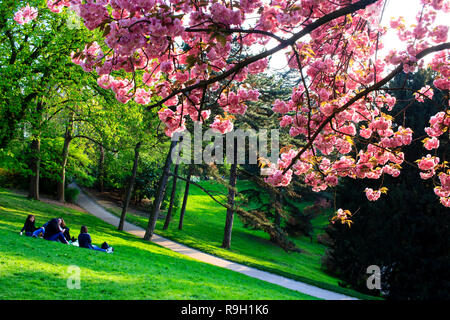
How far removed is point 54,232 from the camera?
1148cm

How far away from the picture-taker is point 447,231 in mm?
12828

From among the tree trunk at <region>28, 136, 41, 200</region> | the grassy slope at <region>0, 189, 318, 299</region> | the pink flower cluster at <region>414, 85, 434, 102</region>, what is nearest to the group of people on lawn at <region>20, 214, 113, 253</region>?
the grassy slope at <region>0, 189, 318, 299</region>

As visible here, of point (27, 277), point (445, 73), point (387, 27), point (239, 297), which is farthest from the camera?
point (239, 297)

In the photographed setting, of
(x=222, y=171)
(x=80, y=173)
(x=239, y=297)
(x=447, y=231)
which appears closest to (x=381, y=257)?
(x=447, y=231)

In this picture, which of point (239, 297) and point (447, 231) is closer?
point (239, 297)

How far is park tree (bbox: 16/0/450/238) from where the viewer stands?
3.15 meters

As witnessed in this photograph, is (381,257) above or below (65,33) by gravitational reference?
below

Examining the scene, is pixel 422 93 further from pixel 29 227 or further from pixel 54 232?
pixel 29 227

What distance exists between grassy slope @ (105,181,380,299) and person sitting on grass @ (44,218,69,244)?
7858mm

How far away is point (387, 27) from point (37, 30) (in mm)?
13339

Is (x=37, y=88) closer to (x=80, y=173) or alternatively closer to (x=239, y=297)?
(x=80, y=173)

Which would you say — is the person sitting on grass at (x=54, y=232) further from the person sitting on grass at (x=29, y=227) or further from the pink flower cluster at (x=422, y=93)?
the pink flower cluster at (x=422, y=93)
